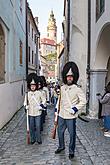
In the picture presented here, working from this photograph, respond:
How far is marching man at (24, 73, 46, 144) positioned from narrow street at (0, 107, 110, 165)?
1.17 feet

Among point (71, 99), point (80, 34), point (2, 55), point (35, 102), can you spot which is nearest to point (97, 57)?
point (2, 55)

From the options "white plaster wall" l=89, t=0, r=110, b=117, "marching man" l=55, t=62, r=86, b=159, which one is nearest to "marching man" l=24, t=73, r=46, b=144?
"marching man" l=55, t=62, r=86, b=159

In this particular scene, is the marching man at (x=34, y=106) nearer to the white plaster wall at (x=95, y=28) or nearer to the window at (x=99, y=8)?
the white plaster wall at (x=95, y=28)

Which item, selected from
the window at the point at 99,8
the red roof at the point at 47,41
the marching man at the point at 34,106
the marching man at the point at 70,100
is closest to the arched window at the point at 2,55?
the window at the point at 99,8

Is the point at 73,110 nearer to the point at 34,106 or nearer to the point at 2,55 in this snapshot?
the point at 34,106

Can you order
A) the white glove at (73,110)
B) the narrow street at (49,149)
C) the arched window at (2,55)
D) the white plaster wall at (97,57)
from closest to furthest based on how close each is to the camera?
the narrow street at (49,149) < the white glove at (73,110) < the arched window at (2,55) < the white plaster wall at (97,57)

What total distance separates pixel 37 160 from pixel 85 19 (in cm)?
999

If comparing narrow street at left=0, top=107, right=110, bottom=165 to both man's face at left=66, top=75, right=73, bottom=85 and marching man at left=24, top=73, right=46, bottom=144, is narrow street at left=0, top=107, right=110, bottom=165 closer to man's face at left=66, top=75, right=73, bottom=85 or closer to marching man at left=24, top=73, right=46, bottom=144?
marching man at left=24, top=73, right=46, bottom=144

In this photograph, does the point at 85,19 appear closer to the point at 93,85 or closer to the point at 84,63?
the point at 84,63

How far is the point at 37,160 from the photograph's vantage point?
22.0 ft

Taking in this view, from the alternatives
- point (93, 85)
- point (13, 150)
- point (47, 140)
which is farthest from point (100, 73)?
point (13, 150)

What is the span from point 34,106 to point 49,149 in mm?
1125

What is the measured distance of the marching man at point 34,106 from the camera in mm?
8258

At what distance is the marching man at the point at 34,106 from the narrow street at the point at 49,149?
357mm
